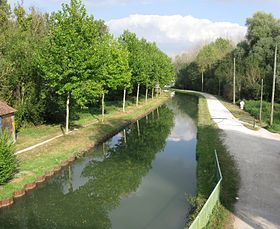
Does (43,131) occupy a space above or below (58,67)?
below

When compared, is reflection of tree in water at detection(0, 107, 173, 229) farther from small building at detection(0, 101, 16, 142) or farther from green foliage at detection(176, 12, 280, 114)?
green foliage at detection(176, 12, 280, 114)

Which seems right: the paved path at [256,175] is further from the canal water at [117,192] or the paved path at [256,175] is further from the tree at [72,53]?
the tree at [72,53]

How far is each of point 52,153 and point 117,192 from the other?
581 centimetres

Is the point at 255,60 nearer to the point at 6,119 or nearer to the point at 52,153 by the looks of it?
the point at 52,153

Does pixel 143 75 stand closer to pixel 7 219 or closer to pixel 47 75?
pixel 47 75

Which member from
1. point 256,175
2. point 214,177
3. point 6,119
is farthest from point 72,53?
point 256,175

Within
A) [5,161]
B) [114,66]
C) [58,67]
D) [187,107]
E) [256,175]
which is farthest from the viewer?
[187,107]

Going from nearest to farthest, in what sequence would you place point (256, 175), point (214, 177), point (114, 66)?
point (256, 175) < point (214, 177) < point (114, 66)

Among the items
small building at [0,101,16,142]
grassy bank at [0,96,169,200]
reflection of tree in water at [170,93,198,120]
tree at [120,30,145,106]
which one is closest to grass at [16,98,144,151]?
grassy bank at [0,96,169,200]

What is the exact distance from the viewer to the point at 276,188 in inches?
576

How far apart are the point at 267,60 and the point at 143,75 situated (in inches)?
979

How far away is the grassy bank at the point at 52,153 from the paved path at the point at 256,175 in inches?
395

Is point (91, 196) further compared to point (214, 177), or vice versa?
point (214, 177)

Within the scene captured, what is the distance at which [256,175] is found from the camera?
16.4 meters
